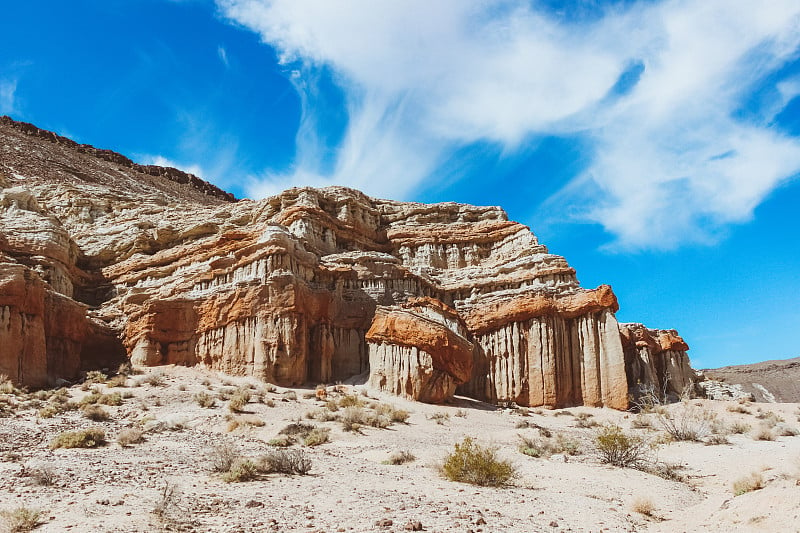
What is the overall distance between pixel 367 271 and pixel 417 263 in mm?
8008

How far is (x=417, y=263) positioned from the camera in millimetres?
42688

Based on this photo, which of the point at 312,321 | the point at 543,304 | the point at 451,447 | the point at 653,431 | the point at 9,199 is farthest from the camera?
the point at 9,199

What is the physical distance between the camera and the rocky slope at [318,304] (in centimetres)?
2845

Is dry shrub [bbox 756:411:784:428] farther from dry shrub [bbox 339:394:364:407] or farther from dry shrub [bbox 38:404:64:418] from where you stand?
dry shrub [bbox 38:404:64:418]

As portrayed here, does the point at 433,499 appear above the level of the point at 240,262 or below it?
below

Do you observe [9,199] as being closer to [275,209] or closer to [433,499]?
[275,209]

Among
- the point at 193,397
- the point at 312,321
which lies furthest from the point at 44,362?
the point at 312,321

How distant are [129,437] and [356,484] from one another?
8.02 m

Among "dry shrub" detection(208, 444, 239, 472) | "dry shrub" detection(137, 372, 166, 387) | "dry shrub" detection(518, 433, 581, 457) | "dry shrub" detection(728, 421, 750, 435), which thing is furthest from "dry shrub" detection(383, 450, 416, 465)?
"dry shrub" detection(137, 372, 166, 387)

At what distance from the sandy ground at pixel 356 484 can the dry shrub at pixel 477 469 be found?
0.24m

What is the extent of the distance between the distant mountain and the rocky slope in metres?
24.5

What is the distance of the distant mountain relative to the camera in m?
62.7

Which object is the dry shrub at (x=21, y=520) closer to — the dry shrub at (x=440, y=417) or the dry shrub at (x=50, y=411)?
the dry shrub at (x=50, y=411)

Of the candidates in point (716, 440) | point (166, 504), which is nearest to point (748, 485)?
point (716, 440)
